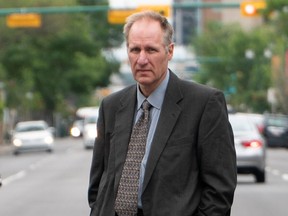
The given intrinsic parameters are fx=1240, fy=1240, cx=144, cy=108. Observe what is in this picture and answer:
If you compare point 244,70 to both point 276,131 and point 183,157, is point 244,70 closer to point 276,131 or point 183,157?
point 276,131

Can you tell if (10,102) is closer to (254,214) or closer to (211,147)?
(254,214)

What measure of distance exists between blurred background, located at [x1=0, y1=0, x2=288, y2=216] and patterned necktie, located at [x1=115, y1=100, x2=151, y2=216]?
199 inches

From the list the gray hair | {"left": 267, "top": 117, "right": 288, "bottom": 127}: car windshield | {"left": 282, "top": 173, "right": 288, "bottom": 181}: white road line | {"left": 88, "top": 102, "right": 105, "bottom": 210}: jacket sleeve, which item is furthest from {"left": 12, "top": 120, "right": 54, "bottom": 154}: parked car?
the gray hair

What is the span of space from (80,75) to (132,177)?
277 ft

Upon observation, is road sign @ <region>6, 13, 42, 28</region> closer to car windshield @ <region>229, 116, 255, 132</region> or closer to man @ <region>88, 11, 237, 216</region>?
car windshield @ <region>229, 116, 255, 132</region>

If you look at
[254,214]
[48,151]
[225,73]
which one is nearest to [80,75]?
[225,73]

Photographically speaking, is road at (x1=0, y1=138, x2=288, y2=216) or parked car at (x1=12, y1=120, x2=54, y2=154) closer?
road at (x1=0, y1=138, x2=288, y2=216)

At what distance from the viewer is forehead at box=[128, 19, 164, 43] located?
5.75 m

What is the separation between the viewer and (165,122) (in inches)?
229

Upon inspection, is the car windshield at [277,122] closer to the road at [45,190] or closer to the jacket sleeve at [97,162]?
the road at [45,190]

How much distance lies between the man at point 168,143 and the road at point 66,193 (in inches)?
456

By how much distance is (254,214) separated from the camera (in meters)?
17.5

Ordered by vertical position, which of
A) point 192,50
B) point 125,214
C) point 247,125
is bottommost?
point 192,50

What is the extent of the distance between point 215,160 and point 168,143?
0.24 meters
